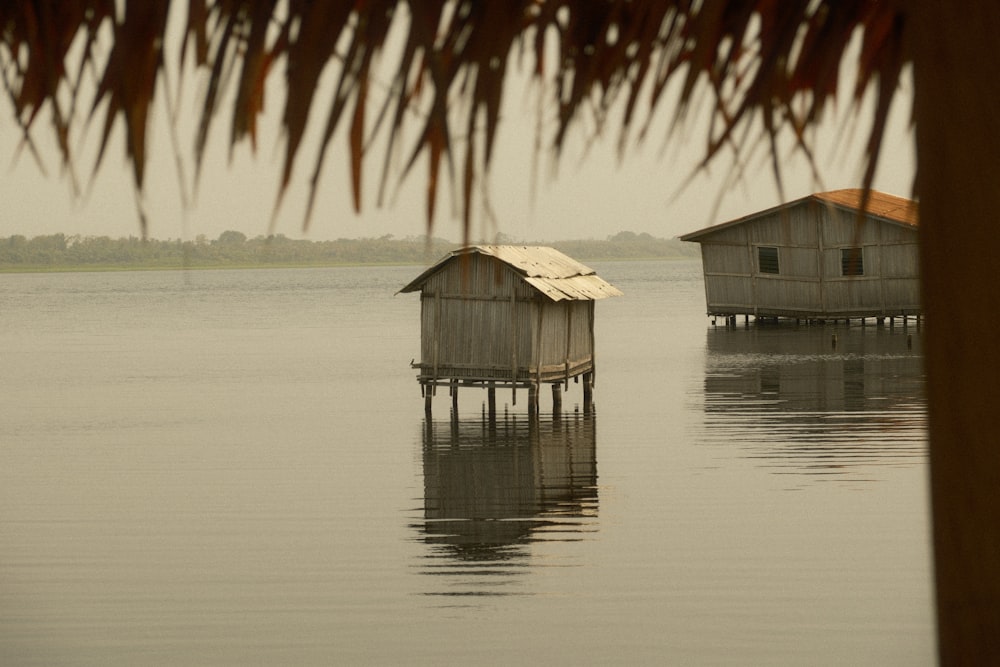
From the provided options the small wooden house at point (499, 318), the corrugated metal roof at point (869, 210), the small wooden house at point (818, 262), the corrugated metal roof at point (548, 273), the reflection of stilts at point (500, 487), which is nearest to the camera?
the reflection of stilts at point (500, 487)

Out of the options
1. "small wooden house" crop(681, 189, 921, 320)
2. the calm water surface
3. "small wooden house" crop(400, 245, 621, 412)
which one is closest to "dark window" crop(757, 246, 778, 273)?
"small wooden house" crop(681, 189, 921, 320)

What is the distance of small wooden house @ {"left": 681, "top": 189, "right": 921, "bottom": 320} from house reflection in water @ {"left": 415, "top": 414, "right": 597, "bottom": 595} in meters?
14.5

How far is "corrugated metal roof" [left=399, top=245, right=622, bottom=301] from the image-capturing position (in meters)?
25.9

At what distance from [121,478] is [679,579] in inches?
532

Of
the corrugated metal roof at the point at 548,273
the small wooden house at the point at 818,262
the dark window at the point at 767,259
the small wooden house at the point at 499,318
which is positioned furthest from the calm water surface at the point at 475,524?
the dark window at the point at 767,259

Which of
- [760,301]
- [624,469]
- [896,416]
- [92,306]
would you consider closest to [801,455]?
[624,469]

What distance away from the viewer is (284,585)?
1708cm

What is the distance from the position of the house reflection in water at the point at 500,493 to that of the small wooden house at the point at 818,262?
47.4ft

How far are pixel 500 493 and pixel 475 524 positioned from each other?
2674 millimetres

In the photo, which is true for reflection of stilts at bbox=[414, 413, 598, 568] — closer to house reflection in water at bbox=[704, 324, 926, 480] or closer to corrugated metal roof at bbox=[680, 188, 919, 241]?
house reflection in water at bbox=[704, 324, 926, 480]

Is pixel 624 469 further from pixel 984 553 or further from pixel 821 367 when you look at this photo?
pixel 984 553

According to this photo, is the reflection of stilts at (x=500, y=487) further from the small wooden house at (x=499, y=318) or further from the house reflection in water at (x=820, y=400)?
the house reflection in water at (x=820, y=400)

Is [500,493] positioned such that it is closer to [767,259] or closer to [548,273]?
[548,273]

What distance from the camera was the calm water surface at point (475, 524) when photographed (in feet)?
48.3
